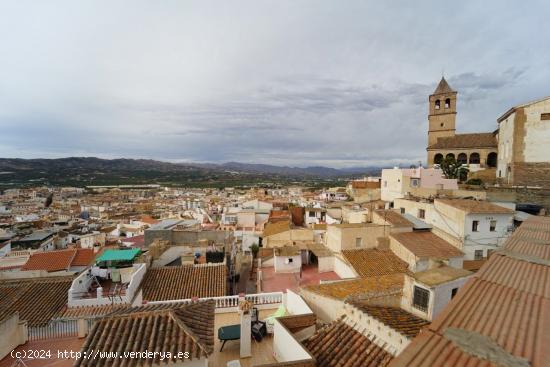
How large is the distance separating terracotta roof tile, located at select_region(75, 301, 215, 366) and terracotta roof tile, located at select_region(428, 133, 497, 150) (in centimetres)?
4201

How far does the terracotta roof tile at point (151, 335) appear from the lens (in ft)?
16.5

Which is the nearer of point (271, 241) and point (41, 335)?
point (41, 335)

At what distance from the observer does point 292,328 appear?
7102 millimetres

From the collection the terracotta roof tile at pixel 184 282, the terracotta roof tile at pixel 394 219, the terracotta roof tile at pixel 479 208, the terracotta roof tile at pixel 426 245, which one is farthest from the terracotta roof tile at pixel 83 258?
the terracotta roof tile at pixel 479 208

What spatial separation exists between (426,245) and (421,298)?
1005 cm

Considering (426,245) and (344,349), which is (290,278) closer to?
(426,245)

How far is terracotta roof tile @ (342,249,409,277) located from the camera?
14.3 metres

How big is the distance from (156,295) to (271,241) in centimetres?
1118

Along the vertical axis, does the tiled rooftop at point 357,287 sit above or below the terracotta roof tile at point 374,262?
above

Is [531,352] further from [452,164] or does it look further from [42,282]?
[452,164]

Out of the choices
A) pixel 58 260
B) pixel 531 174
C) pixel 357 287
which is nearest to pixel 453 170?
pixel 531 174

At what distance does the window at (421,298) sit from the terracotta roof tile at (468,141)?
37.1 m

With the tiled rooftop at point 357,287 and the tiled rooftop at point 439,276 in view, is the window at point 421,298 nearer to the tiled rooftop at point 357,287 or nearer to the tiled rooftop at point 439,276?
the tiled rooftop at point 439,276

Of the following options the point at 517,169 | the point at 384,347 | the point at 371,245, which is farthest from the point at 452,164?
the point at 384,347
